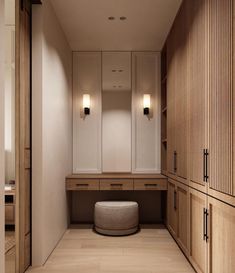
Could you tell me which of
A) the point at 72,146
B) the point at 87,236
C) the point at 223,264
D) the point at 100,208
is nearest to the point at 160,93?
the point at 72,146

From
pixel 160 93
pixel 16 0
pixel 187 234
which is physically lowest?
pixel 187 234

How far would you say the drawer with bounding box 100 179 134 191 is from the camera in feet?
14.0

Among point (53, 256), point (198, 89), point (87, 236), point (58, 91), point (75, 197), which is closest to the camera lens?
point (198, 89)

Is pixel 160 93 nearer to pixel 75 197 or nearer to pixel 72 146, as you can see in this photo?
pixel 72 146

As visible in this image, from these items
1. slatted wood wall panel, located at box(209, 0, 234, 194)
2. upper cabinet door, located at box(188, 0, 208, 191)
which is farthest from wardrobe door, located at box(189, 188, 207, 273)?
slatted wood wall panel, located at box(209, 0, 234, 194)

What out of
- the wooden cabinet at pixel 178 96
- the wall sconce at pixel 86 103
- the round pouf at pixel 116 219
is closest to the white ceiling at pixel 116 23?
the wooden cabinet at pixel 178 96

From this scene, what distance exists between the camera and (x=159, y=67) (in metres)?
4.86

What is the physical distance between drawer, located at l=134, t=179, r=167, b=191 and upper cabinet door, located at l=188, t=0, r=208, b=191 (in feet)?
4.46

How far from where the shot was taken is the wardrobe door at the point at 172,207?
3702 mm

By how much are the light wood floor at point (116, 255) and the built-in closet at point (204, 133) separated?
0.19m

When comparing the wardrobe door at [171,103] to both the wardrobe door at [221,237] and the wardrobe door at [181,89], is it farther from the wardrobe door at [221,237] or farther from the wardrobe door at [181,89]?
the wardrobe door at [221,237]

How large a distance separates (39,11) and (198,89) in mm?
1652

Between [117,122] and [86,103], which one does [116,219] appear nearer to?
[117,122]

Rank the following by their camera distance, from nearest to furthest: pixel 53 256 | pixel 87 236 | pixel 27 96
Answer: pixel 27 96 → pixel 53 256 → pixel 87 236
